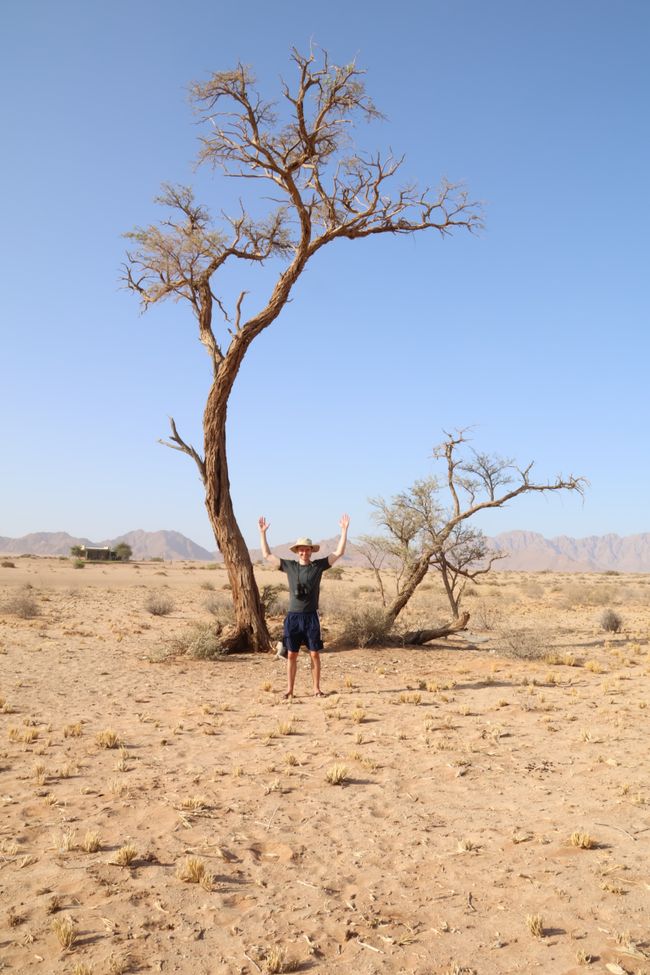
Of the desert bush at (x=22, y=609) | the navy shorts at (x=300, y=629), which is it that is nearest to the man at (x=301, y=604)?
the navy shorts at (x=300, y=629)

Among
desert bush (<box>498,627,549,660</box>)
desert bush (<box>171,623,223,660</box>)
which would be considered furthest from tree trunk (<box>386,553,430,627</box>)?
desert bush (<box>171,623,223,660</box>)

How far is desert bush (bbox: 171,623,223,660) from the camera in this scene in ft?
40.3

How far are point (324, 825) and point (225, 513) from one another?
329 inches

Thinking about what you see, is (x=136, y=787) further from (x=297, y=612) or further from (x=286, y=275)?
(x=286, y=275)

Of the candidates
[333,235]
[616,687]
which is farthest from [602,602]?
[333,235]

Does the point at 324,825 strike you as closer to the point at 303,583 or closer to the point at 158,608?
the point at 303,583

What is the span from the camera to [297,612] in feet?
29.4

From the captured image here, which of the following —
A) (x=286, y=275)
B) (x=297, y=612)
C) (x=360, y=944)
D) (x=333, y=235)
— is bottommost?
(x=360, y=944)

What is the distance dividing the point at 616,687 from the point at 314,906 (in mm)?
7726

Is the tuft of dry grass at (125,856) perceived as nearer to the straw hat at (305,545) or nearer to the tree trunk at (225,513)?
the straw hat at (305,545)

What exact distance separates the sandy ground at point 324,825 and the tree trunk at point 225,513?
2284mm

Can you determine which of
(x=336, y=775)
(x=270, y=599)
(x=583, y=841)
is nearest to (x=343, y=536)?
(x=336, y=775)

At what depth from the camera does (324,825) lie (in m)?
5.03

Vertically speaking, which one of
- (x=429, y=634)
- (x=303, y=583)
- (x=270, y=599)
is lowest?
(x=429, y=634)
